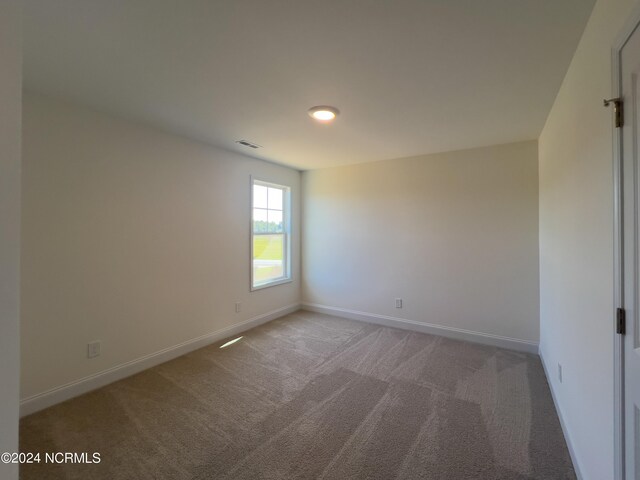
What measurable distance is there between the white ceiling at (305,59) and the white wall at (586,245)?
24 centimetres

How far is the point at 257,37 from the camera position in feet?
5.13

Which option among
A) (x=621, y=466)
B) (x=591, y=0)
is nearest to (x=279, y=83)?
(x=591, y=0)

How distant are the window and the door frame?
3.61 metres

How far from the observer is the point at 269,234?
4504mm

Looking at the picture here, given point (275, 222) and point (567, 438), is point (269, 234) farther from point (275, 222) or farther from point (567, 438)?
point (567, 438)

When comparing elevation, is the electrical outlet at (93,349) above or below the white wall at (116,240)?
below

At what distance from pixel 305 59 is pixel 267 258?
125 inches

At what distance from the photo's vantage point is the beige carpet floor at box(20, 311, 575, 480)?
1.69 meters

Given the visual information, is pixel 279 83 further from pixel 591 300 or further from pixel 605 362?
pixel 605 362

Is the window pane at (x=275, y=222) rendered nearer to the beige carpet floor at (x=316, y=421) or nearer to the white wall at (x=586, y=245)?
the beige carpet floor at (x=316, y=421)

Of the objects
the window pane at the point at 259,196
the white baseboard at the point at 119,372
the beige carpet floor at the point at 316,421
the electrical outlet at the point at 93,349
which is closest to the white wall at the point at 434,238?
the beige carpet floor at the point at 316,421

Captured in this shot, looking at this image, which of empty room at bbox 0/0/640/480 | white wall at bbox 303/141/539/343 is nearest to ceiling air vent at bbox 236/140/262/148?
empty room at bbox 0/0/640/480

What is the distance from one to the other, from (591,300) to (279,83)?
224 cm

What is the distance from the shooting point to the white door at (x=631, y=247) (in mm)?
981
